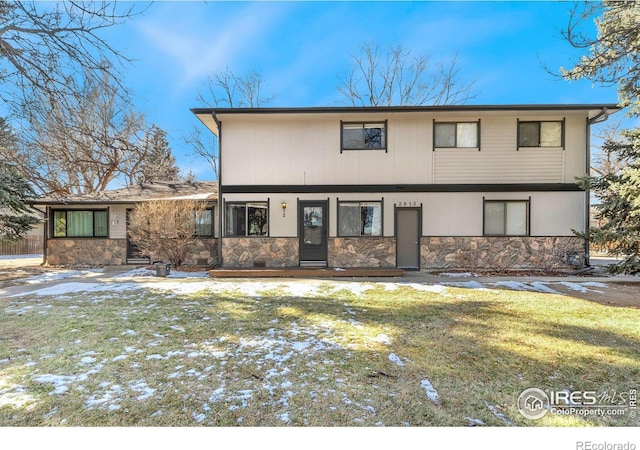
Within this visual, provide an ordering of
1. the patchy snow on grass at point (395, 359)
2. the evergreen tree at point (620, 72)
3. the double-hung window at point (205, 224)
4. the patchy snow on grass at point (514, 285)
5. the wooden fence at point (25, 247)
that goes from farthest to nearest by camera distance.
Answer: the wooden fence at point (25, 247), the double-hung window at point (205, 224), the patchy snow on grass at point (514, 285), the evergreen tree at point (620, 72), the patchy snow on grass at point (395, 359)

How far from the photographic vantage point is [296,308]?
543 cm

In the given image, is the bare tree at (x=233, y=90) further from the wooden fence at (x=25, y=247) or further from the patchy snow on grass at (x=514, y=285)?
the patchy snow on grass at (x=514, y=285)

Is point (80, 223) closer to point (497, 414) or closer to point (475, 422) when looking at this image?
point (475, 422)

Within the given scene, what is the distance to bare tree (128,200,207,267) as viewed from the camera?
10250 mm

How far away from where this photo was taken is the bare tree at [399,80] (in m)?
19.1

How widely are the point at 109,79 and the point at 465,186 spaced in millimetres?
10334

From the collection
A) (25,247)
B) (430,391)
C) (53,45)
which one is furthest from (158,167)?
(430,391)

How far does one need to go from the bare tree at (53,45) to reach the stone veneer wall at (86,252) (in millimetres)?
7739

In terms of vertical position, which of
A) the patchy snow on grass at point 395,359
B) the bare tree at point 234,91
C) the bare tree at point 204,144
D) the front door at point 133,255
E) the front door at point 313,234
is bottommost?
the patchy snow on grass at point 395,359

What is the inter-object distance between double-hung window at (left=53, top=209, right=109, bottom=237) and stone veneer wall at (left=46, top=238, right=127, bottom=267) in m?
0.32

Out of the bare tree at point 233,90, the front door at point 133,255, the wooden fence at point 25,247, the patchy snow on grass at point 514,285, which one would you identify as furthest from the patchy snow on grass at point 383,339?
the wooden fence at point 25,247

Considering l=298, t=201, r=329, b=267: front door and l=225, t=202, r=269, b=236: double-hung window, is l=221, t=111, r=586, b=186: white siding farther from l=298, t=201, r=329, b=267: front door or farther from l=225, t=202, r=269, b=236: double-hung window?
l=298, t=201, r=329, b=267: front door

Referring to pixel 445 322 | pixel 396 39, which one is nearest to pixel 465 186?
pixel 445 322

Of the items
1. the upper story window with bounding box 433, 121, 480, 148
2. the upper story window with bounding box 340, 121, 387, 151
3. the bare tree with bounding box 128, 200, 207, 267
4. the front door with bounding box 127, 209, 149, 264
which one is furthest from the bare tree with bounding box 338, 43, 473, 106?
the front door with bounding box 127, 209, 149, 264
